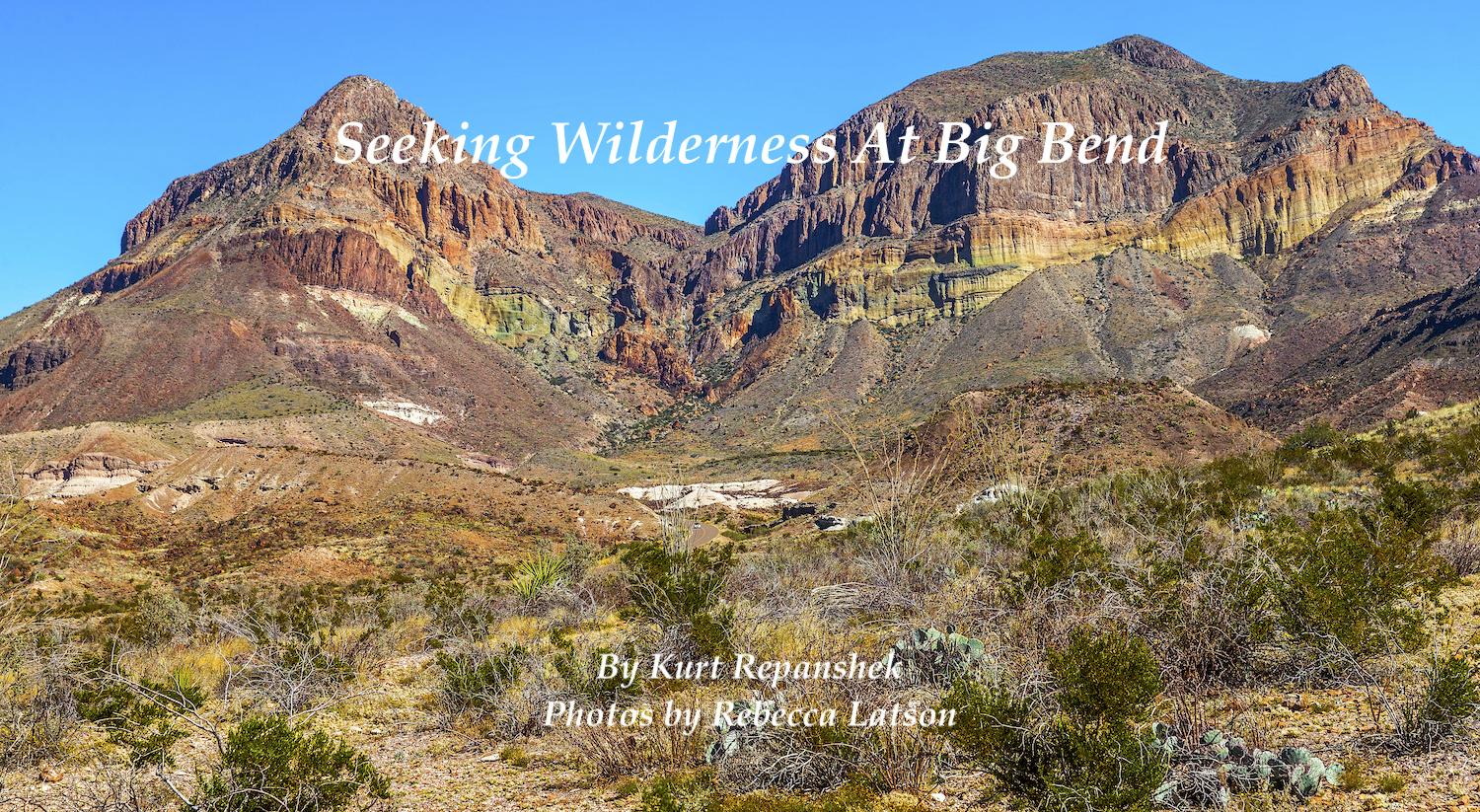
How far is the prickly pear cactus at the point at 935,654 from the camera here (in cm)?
666

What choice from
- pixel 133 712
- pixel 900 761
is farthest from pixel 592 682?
pixel 133 712

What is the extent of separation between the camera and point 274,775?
5.36 metres

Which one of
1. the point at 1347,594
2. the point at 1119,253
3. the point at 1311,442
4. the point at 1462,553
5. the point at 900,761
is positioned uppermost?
the point at 1119,253

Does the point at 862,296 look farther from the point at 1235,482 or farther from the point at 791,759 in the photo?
the point at 791,759

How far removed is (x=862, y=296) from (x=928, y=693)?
156313mm

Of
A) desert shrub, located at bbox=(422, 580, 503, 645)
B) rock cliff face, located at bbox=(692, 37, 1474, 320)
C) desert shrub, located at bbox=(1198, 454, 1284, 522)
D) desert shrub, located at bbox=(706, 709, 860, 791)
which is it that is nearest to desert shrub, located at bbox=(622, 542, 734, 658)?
desert shrub, located at bbox=(706, 709, 860, 791)

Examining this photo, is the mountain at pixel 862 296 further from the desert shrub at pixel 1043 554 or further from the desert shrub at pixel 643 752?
the desert shrub at pixel 643 752

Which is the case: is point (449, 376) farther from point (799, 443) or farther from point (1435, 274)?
point (1435, 274)

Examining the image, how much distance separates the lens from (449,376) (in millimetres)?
133250

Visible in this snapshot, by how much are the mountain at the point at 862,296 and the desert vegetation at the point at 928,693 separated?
5485 centimetres

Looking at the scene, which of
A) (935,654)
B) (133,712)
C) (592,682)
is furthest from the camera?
(133,712)

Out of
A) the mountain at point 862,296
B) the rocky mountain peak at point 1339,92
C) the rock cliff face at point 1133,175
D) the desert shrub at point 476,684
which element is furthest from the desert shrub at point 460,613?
the rocky mountain peak at point 1339,92

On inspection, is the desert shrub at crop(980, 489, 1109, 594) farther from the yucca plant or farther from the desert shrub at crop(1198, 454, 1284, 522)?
the yucca plant

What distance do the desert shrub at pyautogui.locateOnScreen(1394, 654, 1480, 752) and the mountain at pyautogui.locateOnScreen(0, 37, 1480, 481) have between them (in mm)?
56629
